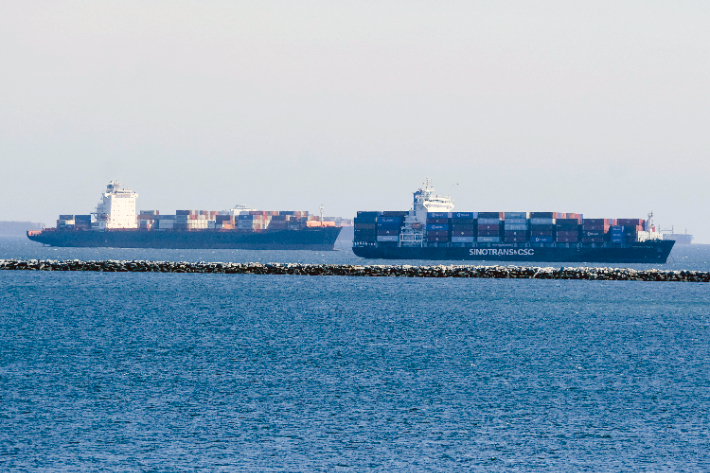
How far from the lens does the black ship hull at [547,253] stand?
10631 cm

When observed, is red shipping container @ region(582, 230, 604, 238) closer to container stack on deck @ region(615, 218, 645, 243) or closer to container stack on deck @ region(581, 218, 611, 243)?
container stack on deck @ region(581, 218, 611, 243)

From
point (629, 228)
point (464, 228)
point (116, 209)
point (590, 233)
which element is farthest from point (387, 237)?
point (116, 209)

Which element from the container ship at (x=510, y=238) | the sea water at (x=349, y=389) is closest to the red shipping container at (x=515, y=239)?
the container ship at (x=510, y=238)

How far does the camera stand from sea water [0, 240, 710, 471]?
16.5 m

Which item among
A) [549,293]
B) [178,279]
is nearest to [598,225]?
[549,293]

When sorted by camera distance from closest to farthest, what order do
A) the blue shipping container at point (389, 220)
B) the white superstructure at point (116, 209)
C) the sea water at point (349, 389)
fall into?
the sea water at point (349, 389)
the blue shipping container at point (389, 220)
the white superstructure at point (116, 209)

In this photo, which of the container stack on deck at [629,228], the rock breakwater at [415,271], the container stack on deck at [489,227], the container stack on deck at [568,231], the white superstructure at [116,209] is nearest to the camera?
the rock breakwater at [415,271]

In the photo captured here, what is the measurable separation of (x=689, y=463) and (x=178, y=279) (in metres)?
65.9

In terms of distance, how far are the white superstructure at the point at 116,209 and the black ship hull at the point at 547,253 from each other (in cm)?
7242

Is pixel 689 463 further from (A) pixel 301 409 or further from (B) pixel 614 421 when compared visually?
(A) pixel 301 409

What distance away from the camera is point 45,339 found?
1296 inches

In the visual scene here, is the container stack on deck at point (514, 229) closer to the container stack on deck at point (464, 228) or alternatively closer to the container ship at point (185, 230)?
the container stack on deck at point (464, 228)

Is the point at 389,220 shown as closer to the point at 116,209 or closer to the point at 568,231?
the point at 568,231

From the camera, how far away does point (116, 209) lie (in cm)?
16788
